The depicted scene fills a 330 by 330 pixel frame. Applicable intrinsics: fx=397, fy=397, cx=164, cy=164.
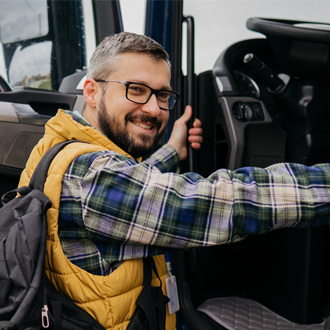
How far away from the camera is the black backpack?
773 millimetres

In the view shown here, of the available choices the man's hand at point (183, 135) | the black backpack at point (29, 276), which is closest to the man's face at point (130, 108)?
the black backpack at point (29, 276)

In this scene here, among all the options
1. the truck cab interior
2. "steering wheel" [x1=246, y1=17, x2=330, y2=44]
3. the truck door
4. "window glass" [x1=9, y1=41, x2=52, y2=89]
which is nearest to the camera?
"steering wheel" [x1=246, y1=17, x2=330, y2=44]

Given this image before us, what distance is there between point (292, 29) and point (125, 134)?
701mm

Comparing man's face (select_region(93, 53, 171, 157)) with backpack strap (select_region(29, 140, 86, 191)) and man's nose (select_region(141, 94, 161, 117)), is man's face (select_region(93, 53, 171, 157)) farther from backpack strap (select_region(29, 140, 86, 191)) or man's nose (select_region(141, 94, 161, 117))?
backpack strap (select_region(29, 140, 86, 191))

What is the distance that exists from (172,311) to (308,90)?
0.97 meters

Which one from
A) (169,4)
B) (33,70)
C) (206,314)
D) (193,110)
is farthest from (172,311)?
(33,70)

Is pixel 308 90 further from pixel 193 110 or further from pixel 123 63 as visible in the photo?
pixel 123 63

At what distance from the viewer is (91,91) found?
123cm

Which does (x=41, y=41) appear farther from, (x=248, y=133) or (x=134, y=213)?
(x=134, y=213)

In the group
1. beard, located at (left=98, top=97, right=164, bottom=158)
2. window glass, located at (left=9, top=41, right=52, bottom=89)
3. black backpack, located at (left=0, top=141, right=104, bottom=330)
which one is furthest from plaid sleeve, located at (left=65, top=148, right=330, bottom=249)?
window glass, located at (left=9, top=41, right=52, bottom=89)

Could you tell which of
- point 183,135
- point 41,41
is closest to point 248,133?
point 183,135

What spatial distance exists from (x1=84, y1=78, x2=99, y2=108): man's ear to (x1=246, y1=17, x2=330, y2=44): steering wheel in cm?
63

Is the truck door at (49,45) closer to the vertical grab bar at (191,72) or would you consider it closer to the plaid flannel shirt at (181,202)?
the vertical grab bar at (191,72)

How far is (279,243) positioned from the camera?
69.9 inches
